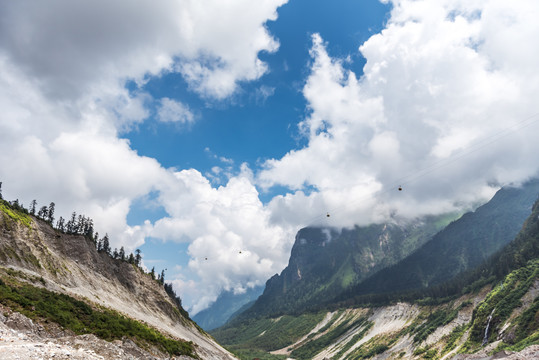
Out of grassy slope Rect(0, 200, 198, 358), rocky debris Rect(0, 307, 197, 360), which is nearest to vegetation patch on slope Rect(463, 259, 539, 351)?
grassy slope Rect(0, 200, 198, 358)

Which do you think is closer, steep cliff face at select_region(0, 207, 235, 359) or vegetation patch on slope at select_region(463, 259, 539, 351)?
steep cliff face at select_region(0, 207, 235, 359)

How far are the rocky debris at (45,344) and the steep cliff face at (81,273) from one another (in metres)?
27.8

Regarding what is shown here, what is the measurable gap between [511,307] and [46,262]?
14693 cm

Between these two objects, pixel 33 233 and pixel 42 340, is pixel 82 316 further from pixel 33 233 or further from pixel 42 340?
pixel 33 233

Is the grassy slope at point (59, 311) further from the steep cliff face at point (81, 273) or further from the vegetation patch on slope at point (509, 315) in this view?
the vegetation patch on slope at point (509, 315)

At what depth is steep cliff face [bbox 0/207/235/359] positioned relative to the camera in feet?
228

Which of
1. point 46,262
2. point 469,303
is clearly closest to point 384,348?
point 469,303

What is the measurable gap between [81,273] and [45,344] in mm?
70353

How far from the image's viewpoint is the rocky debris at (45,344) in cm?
2672

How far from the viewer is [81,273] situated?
92438mm

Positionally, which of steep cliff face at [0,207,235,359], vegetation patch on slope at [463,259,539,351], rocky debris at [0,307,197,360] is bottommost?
vegetation patch on slope at [463,259,539,351]

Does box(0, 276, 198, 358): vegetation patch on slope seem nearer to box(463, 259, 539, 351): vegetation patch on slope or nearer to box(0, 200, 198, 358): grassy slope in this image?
box(0, 200, 198, 358): grassy slope

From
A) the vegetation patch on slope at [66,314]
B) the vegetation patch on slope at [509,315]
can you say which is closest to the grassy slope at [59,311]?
the vegetation patch on slope at [66,314]

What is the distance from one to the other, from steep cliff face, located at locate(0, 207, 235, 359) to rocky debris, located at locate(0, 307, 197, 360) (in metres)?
27.8
